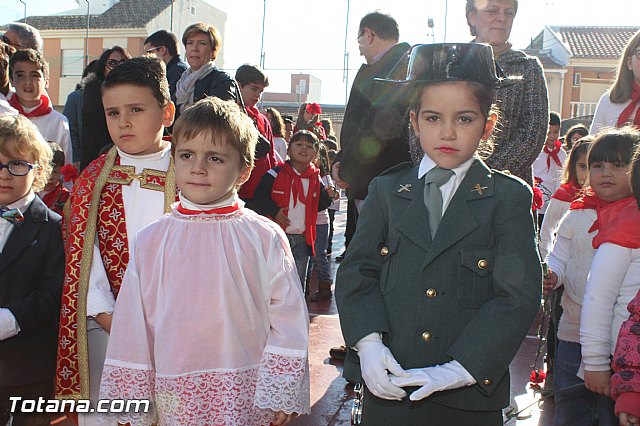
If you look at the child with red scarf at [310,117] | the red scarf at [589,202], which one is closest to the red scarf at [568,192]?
the red scarf at [589,202]

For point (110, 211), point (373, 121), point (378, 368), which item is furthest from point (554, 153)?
point (378, 368)

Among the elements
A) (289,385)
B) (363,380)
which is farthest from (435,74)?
(289,385)

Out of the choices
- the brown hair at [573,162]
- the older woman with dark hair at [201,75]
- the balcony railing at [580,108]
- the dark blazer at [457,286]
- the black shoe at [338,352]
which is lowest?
the black shoe at [338,352]

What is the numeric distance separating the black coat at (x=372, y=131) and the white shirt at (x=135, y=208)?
146 centimetres

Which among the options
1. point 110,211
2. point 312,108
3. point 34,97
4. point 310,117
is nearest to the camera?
point 110,211

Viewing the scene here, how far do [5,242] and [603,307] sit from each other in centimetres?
251

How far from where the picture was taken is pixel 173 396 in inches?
102

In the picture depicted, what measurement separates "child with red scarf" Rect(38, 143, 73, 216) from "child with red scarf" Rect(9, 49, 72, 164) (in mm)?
399

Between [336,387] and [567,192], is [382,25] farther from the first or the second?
[336,387]

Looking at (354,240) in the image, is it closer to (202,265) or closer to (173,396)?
(202,265)

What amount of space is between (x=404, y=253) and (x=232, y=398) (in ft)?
2.66

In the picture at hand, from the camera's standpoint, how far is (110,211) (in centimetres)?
316

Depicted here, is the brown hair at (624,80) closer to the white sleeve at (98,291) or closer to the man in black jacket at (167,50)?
the white sleeve at (98,291)

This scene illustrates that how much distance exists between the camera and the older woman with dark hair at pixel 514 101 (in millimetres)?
3389
